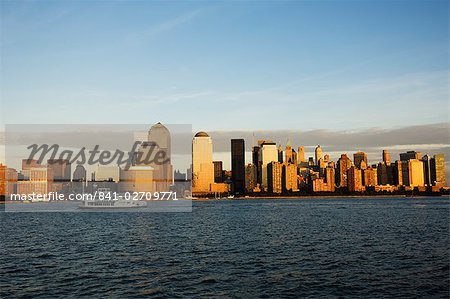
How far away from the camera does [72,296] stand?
38125mm

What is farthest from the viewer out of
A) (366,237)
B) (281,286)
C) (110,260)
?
(366,237)

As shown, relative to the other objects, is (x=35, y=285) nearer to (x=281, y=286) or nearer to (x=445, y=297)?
(x=281, y=286)

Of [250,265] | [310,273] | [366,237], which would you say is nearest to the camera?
[310,273]

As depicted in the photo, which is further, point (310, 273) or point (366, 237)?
point (366, 237)

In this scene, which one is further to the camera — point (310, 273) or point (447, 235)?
point (447, 235)

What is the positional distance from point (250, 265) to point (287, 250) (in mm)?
13678

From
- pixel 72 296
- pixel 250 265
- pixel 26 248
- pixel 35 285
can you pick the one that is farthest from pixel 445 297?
pixel 26 248

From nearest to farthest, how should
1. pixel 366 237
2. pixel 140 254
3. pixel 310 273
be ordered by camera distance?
pixel 310 273, pixel 140 254, pixel 366 237

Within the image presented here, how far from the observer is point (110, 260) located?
183 ft

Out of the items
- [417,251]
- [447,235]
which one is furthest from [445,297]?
[447,235]

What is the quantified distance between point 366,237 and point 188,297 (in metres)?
49.5

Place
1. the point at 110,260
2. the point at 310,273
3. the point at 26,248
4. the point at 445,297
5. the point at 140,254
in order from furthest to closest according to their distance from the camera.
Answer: the point at 26,248 → the point at 140,254 → the point at 110,260 → the point at 310,273 → the point at 445,297

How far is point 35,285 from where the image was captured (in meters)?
42.4

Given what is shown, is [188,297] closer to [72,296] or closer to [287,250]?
[72,296]
